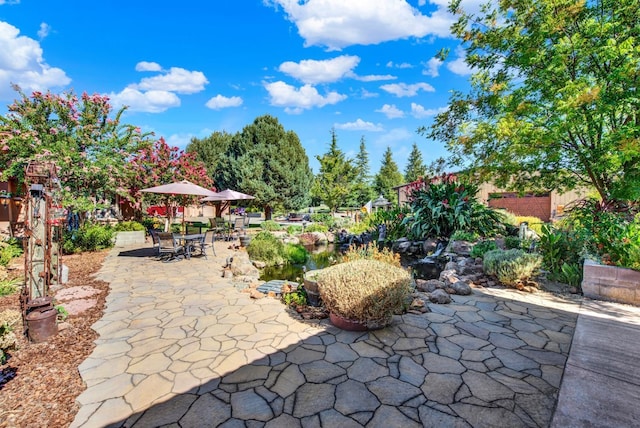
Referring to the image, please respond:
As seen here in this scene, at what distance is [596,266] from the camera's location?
14.6 feet

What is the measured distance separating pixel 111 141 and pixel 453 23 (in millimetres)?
11148

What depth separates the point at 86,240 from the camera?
869cm

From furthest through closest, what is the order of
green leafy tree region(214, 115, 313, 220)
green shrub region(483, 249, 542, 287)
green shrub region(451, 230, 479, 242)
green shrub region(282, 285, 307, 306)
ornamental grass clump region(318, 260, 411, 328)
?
green leafy tree region(214, 115, 313, 220)
green shrub region(451, 230, 479, 242)
green shrub region(483, 249, 542, 287)
green shrub region(282, 285, 307, 306)
ornamental grass clump region(318, 260, 411, 328)

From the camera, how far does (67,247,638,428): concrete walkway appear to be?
2.03m

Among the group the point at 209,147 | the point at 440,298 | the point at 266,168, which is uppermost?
the point at 209,147

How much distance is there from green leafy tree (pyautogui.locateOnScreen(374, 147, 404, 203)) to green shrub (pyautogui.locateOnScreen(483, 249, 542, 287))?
3021cm

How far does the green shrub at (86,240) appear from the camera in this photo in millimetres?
8305

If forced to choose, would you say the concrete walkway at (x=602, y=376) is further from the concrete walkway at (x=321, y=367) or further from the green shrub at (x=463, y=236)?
the green shrub at (x=463, y=236)

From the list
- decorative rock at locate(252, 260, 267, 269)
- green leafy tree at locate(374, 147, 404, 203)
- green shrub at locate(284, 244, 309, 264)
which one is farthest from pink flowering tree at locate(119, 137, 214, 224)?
green leafy tree at locate(374, 147, 404, 203)

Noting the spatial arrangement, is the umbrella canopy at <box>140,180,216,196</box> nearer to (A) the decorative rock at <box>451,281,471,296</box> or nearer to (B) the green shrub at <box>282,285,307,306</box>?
(B) the green shrub at <box>282,285,307,306</box>

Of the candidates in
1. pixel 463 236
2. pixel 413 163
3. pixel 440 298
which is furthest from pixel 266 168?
pixel 413 163

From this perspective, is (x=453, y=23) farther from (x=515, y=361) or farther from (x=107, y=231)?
(x=107, y=231)

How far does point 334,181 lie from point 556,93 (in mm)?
18350

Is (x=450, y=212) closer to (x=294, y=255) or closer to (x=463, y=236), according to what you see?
(x=463, y=236)
